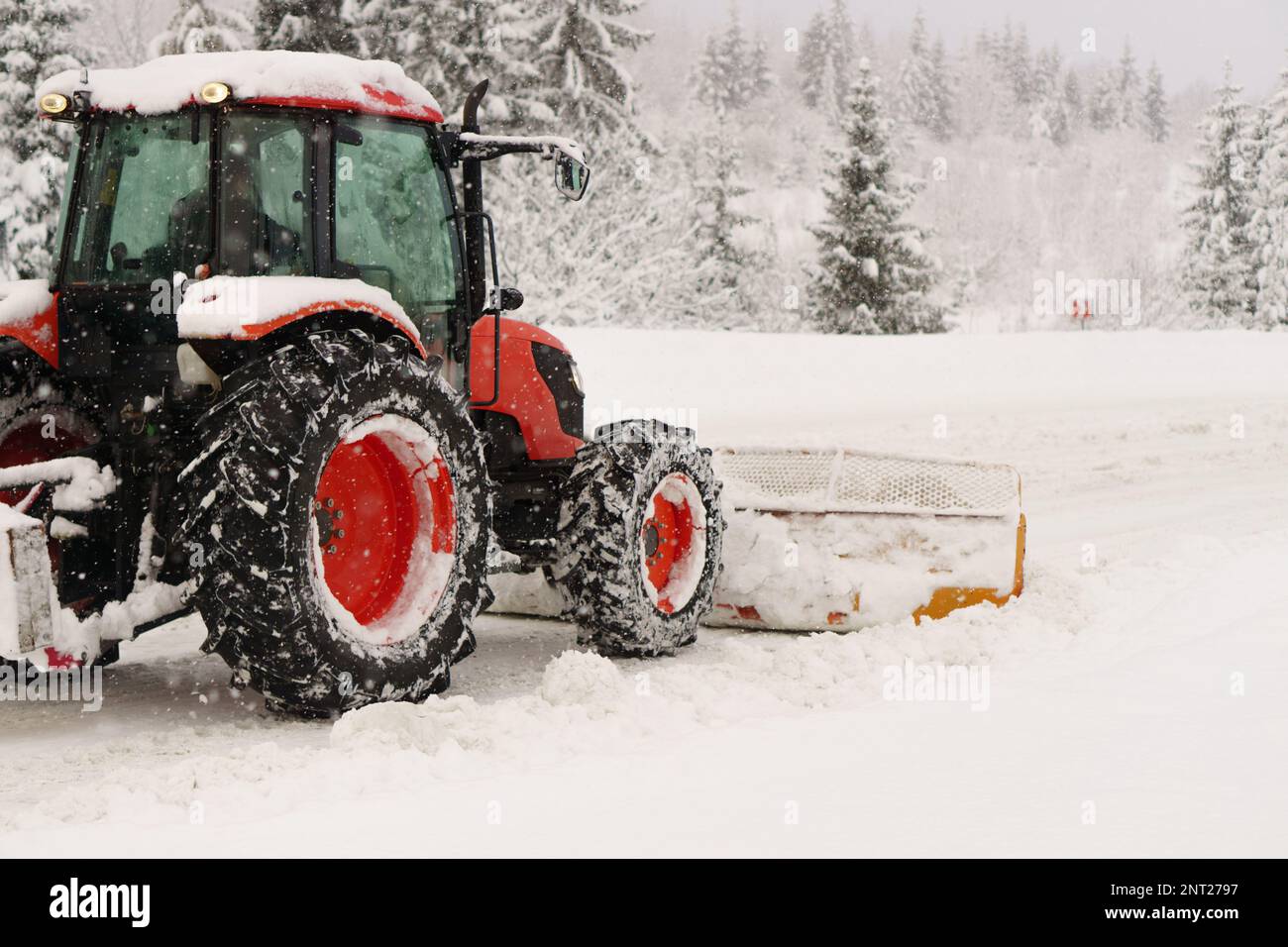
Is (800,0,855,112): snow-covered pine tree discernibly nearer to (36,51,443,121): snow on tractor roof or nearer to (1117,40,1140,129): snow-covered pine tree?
(1117,40,1140,129): snow-covered pine tree

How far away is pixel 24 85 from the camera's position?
914 inches

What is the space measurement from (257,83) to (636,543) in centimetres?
258

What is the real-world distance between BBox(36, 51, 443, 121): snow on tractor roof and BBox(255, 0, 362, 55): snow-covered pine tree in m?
24.6

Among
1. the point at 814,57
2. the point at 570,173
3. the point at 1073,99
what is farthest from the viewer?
the point at 1073,99

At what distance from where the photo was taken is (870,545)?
7.58 m

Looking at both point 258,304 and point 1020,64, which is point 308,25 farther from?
point 1020,64

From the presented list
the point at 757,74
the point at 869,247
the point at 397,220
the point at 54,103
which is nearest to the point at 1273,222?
the point at 869,247

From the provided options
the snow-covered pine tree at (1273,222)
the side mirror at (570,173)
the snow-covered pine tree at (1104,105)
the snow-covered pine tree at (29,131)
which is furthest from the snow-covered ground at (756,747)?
the snow-covered pine tree at (1104,105)

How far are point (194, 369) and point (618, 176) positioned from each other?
24.2 metres

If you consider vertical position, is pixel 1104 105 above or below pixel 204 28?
above

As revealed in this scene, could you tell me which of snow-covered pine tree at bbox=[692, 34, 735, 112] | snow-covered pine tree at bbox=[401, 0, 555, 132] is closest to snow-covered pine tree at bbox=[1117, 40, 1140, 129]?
snow-covered pine tree at bbox=[692, 34, 735, 112]

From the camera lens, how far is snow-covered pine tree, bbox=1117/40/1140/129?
116938 mm

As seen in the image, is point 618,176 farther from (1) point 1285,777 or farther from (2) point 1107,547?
(1) point 1285,777

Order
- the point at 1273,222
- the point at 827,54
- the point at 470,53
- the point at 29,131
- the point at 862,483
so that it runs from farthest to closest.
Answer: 1. the point at 827,54
2. the point at 1273,222
3. the point at 470,53
4. the point at 29,131
5. the point at 862,483
